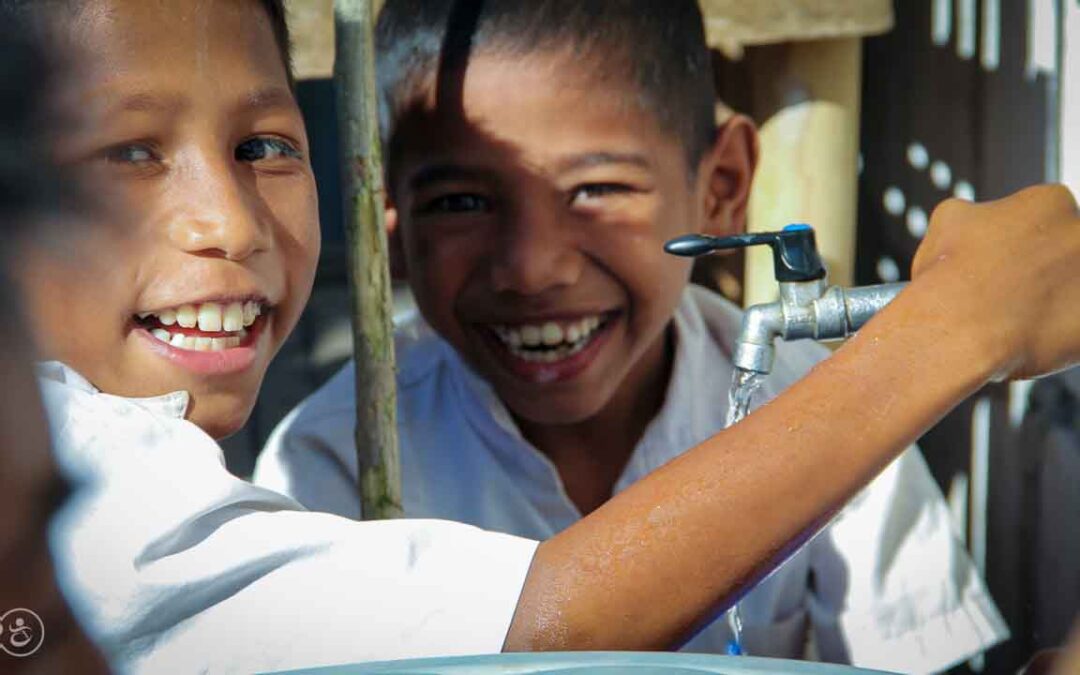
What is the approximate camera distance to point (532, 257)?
4.36 feet

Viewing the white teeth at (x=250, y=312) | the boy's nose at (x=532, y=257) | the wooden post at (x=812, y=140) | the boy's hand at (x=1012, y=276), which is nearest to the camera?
the boy's hand at (x=1012, y=276)

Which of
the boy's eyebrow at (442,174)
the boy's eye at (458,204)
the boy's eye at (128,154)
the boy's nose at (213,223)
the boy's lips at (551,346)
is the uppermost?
the boy's eye at (128,154)

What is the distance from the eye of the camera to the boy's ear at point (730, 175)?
153 cm

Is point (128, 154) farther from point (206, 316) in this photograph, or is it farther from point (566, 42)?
point (566, 42)

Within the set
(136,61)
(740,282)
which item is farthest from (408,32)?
(740,282)

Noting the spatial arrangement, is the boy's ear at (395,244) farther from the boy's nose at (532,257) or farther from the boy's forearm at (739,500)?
the boy's forearm at (739,500)

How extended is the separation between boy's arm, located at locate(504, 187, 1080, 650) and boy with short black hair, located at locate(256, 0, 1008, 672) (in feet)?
1.55

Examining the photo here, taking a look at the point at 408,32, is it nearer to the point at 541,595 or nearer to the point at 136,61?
the point at 136,61

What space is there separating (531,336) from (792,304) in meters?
0.40

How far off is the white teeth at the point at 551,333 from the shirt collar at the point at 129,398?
1.49ft

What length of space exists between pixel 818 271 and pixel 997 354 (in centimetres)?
16

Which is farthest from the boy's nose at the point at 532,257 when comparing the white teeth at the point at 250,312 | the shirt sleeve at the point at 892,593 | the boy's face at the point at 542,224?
the shirt sleeve at the point at 892,593

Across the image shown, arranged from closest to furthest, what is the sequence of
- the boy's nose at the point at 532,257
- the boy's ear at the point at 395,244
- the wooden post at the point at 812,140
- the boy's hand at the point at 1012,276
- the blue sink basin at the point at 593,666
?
the blue sink basin at the point at 593,666 → the boy's hand at the point at 1012,276 → the boy's nose at the point at 532,257 → the boy's ear at the point at 395,244 → the wooden post at the point at 812,140

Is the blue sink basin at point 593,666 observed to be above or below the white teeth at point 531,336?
below
